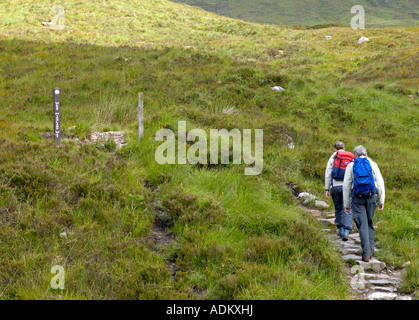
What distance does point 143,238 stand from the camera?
5.80m

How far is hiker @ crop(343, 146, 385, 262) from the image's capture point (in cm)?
645

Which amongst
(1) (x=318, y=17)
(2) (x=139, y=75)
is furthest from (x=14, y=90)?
(1) (x=318, y=17)

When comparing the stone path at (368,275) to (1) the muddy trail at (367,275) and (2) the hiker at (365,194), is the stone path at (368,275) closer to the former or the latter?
(1) the muddy trail at (367,275)

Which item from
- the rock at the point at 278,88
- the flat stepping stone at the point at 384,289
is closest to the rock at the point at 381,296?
the flat stepping stone at the point at 384,289

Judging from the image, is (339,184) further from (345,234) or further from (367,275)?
(367,275)

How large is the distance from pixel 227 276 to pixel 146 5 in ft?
149

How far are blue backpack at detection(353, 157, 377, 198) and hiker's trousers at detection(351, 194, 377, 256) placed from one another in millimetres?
151

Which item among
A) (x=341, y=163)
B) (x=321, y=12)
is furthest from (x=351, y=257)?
(x=321, y=12)

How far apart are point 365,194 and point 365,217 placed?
17.8 inches

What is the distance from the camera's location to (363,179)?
6461mm

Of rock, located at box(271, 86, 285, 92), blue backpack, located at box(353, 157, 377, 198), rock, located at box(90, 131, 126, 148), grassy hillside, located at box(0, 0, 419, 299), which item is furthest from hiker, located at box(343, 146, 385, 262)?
rock, located at box(271, 86, 285, 92)

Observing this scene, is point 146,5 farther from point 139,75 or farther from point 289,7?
point 289,7

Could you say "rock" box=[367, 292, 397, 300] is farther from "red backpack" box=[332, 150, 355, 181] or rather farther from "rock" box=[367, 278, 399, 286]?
"red backpack" box=[332, 150, 355, 181]

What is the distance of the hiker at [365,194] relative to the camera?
645cm
